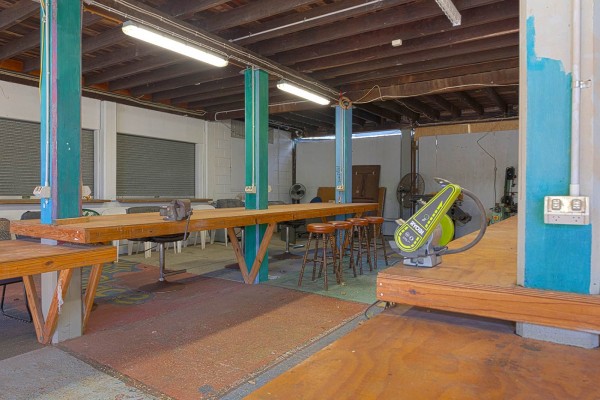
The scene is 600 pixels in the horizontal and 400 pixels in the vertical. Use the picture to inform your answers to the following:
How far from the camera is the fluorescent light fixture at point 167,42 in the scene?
12.0 feet

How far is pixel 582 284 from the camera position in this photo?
41.9 inches

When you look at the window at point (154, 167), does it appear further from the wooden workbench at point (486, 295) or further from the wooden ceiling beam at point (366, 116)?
the wooden workbench at point (486, 295)

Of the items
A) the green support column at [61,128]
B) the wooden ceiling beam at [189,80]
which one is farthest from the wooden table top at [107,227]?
the wooden ceiling beam at [189,80]

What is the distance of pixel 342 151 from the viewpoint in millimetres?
6945

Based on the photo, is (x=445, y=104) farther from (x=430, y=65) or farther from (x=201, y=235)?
(x=201, y=235)

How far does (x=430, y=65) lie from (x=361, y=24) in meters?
1.81

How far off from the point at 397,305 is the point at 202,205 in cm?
750

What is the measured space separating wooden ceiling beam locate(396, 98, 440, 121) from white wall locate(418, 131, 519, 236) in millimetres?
626

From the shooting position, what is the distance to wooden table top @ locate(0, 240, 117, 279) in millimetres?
2077

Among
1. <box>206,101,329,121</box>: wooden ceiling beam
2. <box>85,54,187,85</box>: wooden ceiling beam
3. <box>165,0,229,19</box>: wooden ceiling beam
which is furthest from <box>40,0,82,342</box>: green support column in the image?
<box>206,101,329,121</box>: wooden ceiling beam

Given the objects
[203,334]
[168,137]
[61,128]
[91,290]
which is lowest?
[203,334]

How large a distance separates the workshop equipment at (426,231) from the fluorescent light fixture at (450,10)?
8.80ft

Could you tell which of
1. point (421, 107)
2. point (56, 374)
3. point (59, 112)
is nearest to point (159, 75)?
point (59, 112)

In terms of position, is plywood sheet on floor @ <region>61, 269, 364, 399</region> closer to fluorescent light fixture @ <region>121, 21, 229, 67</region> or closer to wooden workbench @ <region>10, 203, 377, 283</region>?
wooden workbench @ <region>10, 203, 377, 283</region>
